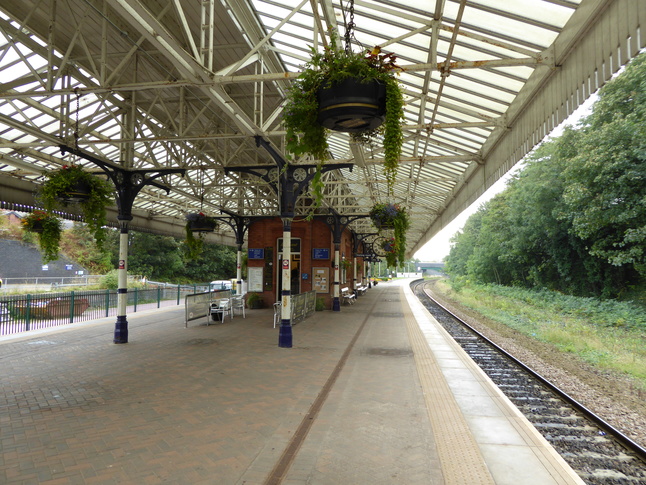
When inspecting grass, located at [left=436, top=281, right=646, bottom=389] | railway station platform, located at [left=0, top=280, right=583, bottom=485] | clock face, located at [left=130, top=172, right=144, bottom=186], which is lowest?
grass, located at [left=436, top=281, right=646, bottom=389]

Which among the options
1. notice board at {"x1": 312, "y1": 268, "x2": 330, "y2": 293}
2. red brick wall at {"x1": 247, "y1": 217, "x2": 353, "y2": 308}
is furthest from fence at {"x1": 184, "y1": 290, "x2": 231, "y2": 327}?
notice board at {"x1": 312, "y1": 268, "x2": 330, "y2": 293}

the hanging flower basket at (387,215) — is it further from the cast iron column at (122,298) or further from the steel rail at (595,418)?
the cast iron column at (122,298)

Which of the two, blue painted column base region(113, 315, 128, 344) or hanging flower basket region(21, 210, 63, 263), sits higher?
hanging flower basket region(21, 210, 63, 263)

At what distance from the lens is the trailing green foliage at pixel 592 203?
46.2ft

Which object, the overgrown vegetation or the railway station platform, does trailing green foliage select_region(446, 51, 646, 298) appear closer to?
the railway station platform

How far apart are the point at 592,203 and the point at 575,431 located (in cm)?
1370

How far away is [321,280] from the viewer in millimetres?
18000

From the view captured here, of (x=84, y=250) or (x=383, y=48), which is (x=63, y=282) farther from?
(x=383, y=48)

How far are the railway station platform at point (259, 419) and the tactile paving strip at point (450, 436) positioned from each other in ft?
0.06

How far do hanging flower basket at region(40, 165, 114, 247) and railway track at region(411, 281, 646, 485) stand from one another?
26.3ft

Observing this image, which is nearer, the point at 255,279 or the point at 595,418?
the point at 595,418

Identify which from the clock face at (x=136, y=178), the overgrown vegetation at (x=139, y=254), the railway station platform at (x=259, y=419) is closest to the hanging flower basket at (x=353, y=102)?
the railway station platform at (x=259, y=419)

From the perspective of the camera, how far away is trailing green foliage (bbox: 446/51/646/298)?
14078 millimetres

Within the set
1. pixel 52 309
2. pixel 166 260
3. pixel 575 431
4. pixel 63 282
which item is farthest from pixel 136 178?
pixel 166 260
